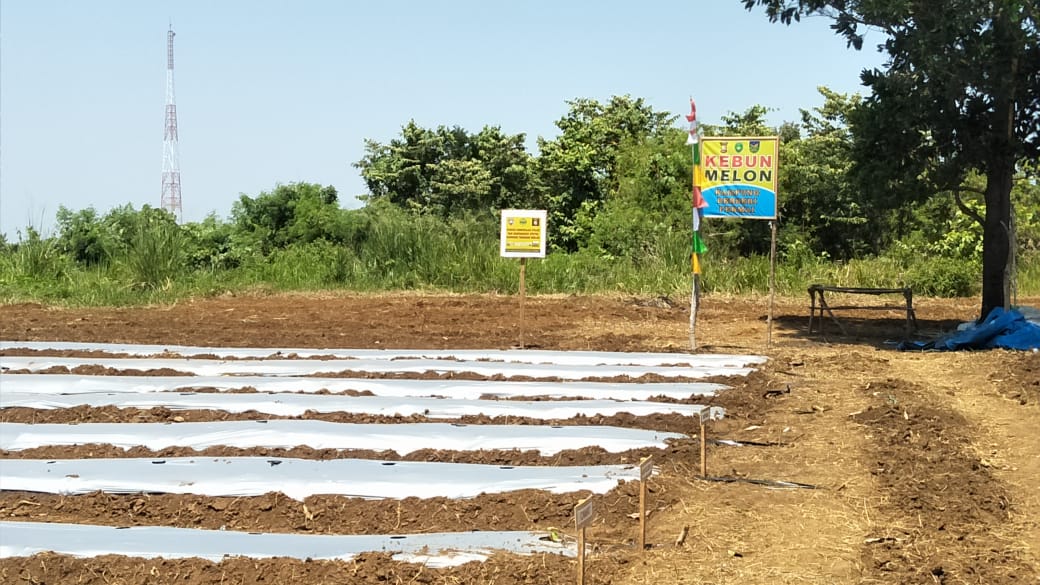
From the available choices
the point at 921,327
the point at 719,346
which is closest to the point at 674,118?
the point at 921,327

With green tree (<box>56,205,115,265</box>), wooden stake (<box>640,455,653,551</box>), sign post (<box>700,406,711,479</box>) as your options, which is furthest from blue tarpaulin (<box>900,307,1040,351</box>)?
green tree (<box>56,205,115,265</box>)

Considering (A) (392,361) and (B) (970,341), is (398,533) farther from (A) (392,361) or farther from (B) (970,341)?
(B) (970,341)

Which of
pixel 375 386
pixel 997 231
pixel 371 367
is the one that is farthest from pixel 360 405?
pixel 997 231

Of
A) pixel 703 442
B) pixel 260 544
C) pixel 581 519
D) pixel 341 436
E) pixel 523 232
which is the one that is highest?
pixel 523 232

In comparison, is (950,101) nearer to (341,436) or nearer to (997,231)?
(997,231)

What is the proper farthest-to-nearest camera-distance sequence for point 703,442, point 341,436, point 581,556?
1. point 341,436
2. point 703,442
3. point 581,556

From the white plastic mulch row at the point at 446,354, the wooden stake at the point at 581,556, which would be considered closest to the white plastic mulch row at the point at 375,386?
the white plastic mulch row at the point at 446,354

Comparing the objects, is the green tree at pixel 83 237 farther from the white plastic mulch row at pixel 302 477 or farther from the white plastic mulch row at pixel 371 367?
the white plastic mulch row at pixel 302 477

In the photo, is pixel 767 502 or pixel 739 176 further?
pixel 739 176

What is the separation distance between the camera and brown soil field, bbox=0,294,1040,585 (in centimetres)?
371

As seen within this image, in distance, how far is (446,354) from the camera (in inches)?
364

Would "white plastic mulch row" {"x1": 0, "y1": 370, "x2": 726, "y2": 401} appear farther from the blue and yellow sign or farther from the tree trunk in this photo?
the tree trunk

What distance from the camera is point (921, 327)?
39.8 ft

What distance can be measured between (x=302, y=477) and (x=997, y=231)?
8.70 m
